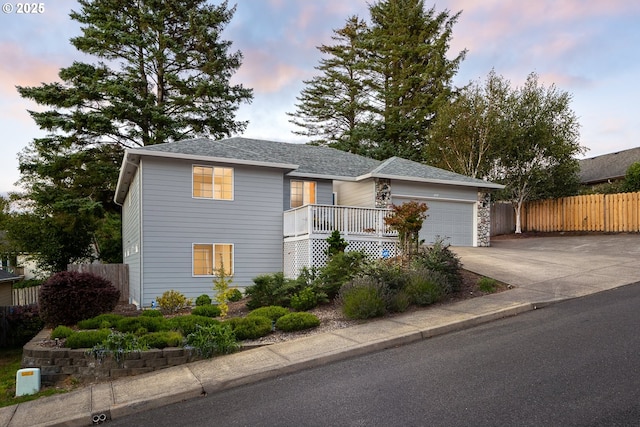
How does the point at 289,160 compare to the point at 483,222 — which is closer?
the point at 289,160

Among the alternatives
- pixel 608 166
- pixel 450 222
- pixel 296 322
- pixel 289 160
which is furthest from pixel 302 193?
pixel 608 166

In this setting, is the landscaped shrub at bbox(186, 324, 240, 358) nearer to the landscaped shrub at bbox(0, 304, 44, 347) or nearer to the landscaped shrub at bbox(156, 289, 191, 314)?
the landscaped shrub at bbox(156, 289, 191, 314)

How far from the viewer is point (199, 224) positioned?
51.3ft

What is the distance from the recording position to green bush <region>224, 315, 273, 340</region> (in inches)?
328

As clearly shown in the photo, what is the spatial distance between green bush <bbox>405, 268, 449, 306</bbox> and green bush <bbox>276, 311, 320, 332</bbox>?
2343 millimetres

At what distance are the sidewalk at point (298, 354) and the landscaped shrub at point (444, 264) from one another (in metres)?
0.92

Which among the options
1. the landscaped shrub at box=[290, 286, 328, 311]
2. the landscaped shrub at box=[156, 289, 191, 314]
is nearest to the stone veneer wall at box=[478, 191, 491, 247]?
the landscaped shrub at box=[290, 286, 328, 311]

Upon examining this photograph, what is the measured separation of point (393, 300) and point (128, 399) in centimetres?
547

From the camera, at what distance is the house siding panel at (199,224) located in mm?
14906

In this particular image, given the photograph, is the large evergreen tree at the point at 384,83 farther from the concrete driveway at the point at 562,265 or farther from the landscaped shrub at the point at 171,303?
the landscaped shrub at the point at 171,303

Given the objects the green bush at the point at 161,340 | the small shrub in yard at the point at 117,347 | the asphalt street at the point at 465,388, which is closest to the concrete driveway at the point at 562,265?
the asphalt street at the point at 465,388

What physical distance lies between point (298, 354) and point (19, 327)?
1102 cm

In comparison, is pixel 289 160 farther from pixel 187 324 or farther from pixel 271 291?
pixel 187 324

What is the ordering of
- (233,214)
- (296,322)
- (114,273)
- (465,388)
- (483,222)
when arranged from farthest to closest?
(483,222), (114,273), (233,214), (296,322), (465,388)
